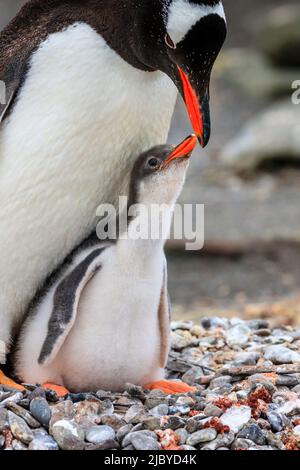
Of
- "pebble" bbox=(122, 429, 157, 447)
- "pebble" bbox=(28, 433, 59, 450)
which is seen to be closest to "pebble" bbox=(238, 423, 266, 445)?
"pebble" bbox=(122, 429, 157, 447)

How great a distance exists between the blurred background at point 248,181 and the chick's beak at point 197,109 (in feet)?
10.6

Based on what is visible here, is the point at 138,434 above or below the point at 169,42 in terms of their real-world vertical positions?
below

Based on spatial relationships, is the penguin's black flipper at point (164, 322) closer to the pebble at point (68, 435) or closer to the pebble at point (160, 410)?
the pebble at point (160, 410)

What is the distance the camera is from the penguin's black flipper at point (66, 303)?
3.38m

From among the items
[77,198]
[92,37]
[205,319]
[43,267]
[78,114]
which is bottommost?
[205,319]

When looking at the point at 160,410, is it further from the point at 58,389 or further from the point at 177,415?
the point at 58,389

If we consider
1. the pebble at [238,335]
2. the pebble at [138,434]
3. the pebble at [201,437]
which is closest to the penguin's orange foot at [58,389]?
the pebble at [138,434]

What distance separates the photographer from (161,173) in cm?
347

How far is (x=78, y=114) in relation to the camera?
135 inches

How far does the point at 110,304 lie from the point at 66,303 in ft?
0.51

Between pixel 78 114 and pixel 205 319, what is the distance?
1.67 meters

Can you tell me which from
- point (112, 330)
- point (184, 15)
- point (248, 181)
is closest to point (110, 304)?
point (112, 330)

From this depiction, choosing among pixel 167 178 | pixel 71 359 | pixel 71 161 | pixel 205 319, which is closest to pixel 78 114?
pixel 71 161

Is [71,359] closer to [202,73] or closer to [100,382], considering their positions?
[100,382]
